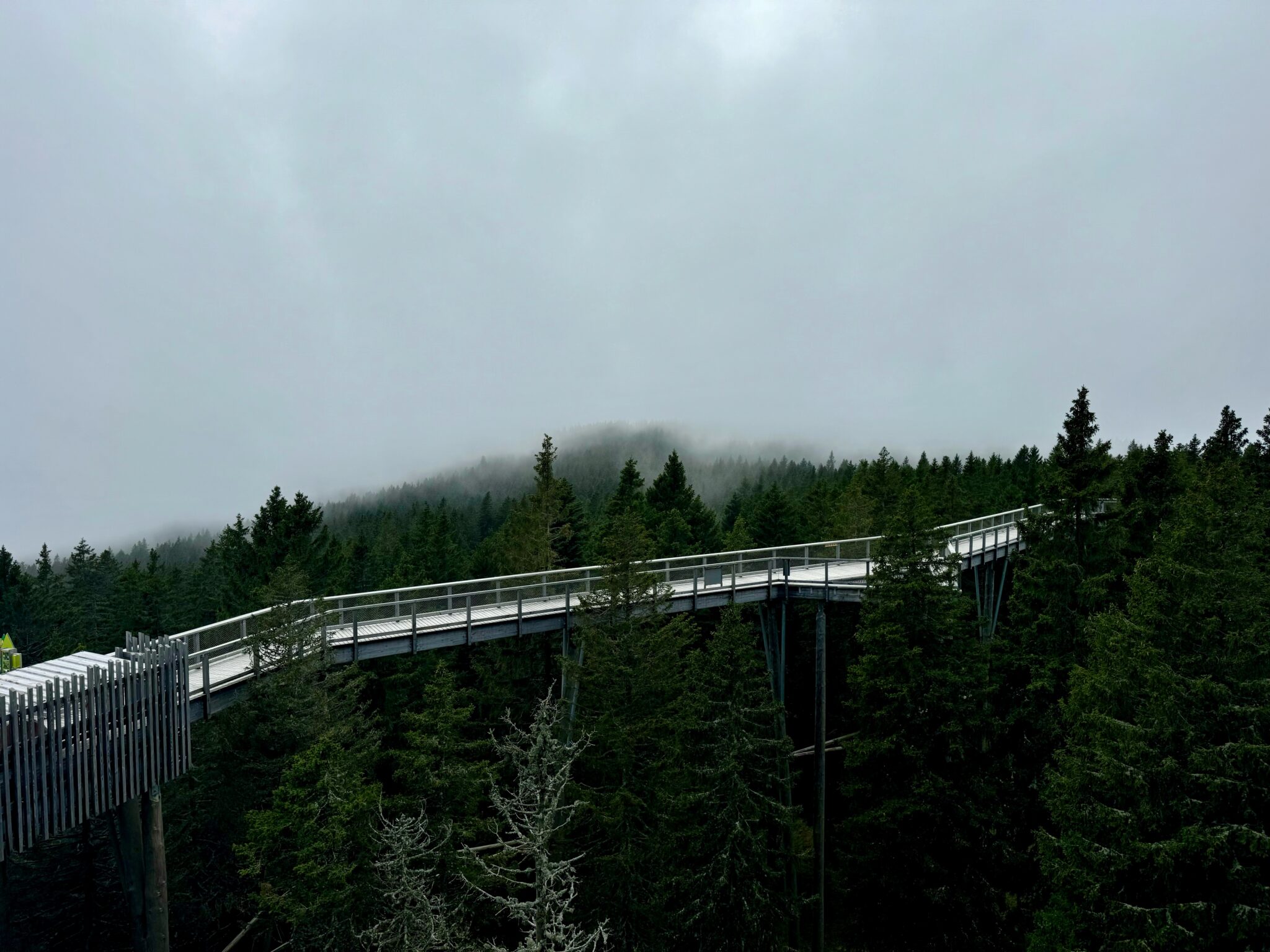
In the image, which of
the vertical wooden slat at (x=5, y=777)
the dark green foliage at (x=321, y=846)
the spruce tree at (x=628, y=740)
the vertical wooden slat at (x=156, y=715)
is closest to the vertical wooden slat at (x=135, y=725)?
the vertical wooden slat at (x=156, y=715)

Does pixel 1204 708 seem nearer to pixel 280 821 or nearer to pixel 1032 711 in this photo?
pixel 1032 711

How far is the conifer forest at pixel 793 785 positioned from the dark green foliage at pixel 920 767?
79 mm

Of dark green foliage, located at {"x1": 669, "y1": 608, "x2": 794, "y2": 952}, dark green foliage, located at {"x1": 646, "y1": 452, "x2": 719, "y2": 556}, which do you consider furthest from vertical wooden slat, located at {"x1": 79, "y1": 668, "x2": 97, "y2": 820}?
dark green foliage, located at {"x1": 646, "y1": 452, "x2": 719, "y2": 556}

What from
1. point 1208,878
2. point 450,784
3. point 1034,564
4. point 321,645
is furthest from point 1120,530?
point 321,645

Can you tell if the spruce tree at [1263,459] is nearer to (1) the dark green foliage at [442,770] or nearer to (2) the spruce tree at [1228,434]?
(2) the spruce tree at [1228,434]

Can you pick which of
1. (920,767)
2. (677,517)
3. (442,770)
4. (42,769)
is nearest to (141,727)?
(42,769)

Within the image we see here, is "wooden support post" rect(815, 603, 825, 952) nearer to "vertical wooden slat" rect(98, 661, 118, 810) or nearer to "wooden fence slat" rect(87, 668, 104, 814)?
"vertical wooden slat" rect(98, 661, 118, 810)

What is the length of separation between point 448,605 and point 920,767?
12.7 meters

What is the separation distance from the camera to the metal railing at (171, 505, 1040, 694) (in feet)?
59.7

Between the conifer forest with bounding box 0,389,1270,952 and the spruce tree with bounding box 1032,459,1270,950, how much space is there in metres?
0.06

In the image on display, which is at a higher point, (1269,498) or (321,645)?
(1269,498)

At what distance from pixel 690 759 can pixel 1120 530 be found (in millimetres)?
14405

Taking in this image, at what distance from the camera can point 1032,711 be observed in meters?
21.4

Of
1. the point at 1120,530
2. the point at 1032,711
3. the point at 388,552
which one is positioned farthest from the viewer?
the point at 388,552
